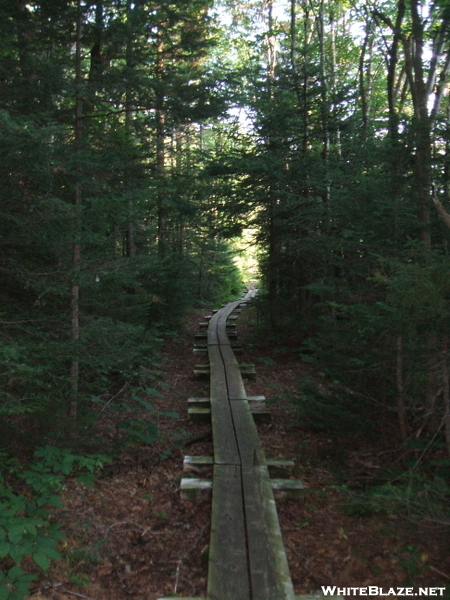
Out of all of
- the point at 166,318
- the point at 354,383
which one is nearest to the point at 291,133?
the point at 166,318

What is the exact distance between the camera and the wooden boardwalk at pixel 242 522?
3.21 metres

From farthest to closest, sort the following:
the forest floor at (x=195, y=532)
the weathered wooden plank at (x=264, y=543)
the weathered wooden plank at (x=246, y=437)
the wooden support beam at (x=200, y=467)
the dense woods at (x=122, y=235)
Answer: the wooden support beam at (x=200, y=467) → the weathered wooden plank at (x=246, y=437) → the dense woods at (x=122, y=235) → the forest floor at (x=195, y=532) → the weathered wooden plank at (x=264, y=543)

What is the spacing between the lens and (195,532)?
4328mm

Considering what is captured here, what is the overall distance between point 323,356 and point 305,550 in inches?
93.8

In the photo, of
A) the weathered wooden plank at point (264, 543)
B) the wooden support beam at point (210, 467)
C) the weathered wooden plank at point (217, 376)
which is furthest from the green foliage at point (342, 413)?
the weathered wooden plank at point (217, 376)

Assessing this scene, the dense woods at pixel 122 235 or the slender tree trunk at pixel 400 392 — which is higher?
the dense woods at pixel 122 235

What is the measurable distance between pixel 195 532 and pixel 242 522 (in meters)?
0.62

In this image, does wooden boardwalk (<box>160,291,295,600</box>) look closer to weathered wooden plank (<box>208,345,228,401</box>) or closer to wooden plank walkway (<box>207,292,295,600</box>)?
wooden plank walkway (<box>207,292,295,600</box>)

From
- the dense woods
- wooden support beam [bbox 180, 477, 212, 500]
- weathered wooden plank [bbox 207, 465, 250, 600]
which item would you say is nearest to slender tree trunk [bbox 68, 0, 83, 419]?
the dense woods

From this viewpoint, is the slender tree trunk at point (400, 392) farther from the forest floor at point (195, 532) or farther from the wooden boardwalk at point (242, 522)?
the wooden boardwalk at point (242, 522)

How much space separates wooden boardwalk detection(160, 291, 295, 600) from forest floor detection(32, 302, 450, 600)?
0.29m

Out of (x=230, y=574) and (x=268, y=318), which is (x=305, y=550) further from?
(x=268, y=318)

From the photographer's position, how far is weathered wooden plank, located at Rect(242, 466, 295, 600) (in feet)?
10.4

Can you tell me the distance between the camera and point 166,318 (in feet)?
48.5
